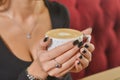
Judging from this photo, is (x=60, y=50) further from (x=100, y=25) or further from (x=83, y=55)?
(x=100, y=25)

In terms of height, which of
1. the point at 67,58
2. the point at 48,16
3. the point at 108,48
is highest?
the point at 67,58

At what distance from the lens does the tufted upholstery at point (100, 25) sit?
47.5 inches

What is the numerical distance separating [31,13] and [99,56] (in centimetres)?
45

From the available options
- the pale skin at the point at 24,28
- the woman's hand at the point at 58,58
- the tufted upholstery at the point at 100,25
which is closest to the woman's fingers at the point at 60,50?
the woman's hand at the point at 58,58

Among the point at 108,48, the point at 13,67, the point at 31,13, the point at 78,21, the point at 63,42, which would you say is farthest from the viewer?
the point at 108,48

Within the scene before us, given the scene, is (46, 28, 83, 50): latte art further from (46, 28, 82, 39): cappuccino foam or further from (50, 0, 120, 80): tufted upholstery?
(50, 0, 120, 80): tufted upholstery

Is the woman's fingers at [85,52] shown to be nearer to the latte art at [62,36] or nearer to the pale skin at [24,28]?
the latte art at [62,36]

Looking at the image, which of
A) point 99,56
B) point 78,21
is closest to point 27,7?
point 78,21

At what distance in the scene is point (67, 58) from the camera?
2.13 ft

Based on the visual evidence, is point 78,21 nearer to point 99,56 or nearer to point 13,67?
point 99,56

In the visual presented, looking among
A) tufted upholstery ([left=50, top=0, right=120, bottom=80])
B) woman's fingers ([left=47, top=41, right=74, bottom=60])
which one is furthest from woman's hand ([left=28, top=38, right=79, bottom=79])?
tufted upholstery ([left=50, top=0, right=120, bottom=80])

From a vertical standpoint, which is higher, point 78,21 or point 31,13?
point 31,13

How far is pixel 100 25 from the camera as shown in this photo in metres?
1.26

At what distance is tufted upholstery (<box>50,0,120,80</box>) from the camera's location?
3.96ft
